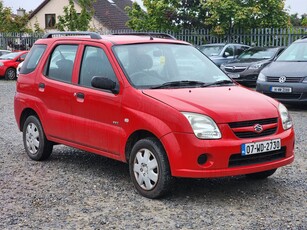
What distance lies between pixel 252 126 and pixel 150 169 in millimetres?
1123

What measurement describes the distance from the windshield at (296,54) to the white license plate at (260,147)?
25.2 ft

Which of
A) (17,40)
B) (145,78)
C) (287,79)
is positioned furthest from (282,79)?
(17,40)

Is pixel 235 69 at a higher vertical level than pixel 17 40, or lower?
lower

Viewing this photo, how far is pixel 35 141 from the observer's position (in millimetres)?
7316

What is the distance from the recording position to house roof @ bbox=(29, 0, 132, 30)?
148 ft

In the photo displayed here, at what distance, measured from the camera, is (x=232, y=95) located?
18.9ft

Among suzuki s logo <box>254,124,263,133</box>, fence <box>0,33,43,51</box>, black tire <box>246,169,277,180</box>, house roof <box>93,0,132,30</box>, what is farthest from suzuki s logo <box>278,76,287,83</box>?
house roof <box>93,0,132,30</box>

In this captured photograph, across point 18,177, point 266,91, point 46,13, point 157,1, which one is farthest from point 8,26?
point 18,177

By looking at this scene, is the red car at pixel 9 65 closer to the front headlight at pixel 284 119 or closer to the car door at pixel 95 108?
the car door at pixel 95 108

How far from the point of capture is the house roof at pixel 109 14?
45.2 m

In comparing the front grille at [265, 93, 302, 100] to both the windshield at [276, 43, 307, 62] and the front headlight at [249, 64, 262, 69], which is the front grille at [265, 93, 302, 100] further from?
the front headlight at [249, 64, 262, 69]

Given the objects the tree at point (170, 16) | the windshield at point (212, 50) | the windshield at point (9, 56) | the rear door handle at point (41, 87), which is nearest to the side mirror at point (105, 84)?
the rear door handle at point (41, 87)

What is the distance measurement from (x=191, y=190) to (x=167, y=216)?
92 centimetres

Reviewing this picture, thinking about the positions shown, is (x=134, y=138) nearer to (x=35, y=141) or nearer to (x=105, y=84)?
(x=105, y=84)
